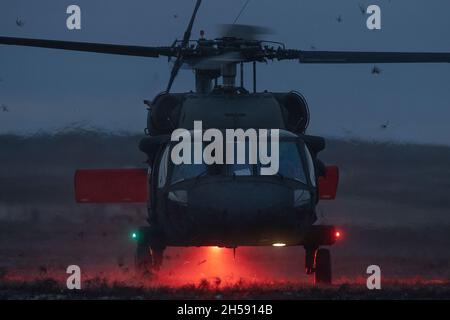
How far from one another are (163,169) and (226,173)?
137cm

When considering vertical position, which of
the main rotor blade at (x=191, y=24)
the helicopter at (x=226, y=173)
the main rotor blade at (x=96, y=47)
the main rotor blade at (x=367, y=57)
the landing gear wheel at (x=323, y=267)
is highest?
the main rotor blade at (x=191, y=24)

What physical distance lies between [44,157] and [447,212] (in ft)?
21.3

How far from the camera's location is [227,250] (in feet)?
86.4

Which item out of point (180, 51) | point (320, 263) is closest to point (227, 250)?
point (320, 263)

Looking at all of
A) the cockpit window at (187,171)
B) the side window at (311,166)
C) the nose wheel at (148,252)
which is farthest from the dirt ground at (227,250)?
the cockpit window at (187,171)

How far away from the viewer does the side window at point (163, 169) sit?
71.4 ft

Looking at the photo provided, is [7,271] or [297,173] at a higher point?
[297,173]

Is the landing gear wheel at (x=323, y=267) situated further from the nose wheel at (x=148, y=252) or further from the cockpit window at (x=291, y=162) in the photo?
the nose wheel at (x=148, y=252)

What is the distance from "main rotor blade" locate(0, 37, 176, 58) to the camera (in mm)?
22688

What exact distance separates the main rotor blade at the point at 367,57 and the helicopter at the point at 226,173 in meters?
0.01

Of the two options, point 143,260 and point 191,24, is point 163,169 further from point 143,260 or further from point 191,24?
point 191,24

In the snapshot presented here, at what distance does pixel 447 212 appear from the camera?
25984mm
